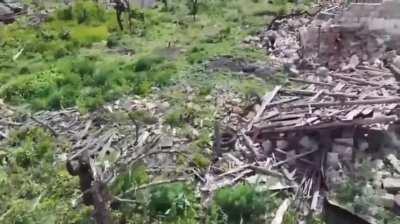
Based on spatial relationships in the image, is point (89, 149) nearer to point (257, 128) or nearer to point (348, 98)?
point (257, 128)

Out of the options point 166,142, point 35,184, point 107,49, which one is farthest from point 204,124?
point 107,49

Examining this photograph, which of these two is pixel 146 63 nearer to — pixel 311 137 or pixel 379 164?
pixel 311 137

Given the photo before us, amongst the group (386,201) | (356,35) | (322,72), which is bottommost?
(386,201)

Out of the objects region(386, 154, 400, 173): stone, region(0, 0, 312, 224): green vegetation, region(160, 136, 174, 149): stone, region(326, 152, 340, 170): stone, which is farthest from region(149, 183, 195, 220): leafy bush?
region(386, 154, 400, 173): stone

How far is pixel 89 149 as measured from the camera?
7996 mm

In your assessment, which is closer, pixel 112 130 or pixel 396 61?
pixel 112 130

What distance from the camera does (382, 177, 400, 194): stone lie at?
675 cm

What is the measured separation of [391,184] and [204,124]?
313cm

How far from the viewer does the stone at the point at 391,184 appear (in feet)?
22.1

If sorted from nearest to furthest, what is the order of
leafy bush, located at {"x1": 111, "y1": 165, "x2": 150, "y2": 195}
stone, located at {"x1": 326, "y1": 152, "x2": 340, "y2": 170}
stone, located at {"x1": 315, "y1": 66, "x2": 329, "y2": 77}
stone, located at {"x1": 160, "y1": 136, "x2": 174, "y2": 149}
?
leafy bush, located at {"x1": 111, "y1": 165, "x2": 150, "y2": 195}
stone, located at {"x1": 326, "y1": 152, "x2": 340, "y2": 170}
stone, located at {"x1": 160, "y1": 136, "x2": 174, "y2": 149}
stone, located at {"x1": 315, "y1": 66, "x2": 329, "y2": 77}

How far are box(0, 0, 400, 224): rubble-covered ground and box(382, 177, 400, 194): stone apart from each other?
0.04 ft

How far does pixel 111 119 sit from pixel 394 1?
6.75 metres

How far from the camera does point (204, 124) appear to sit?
8680 millimetres

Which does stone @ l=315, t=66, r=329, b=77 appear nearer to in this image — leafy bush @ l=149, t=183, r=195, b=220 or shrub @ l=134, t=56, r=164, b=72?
shrub @ l=134, t=56, r=164, b=72
